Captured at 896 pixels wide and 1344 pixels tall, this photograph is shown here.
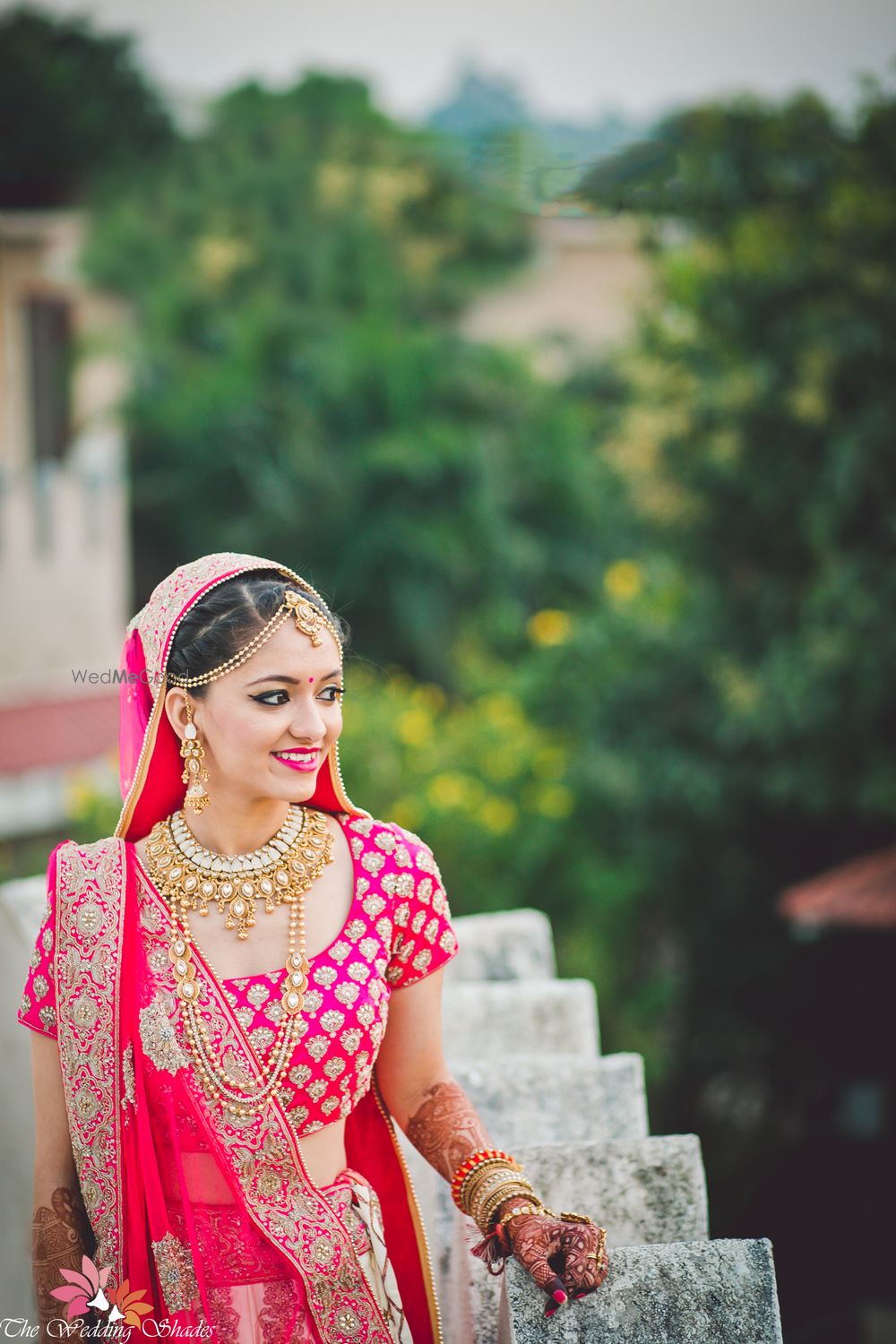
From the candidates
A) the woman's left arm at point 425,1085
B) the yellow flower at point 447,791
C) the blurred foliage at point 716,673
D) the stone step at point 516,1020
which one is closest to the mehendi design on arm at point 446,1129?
the woman's left arm at point 425,1085

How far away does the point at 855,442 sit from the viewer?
6.23m

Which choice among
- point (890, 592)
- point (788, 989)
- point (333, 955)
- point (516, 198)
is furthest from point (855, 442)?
point (516, 198)

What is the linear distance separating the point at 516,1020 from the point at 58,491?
32.2ft

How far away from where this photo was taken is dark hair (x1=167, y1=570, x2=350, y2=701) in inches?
79.4

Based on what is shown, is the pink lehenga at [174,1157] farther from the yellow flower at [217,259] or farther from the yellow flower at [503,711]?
the yellow flower at [217,259]

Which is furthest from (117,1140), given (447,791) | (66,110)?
(66,110)

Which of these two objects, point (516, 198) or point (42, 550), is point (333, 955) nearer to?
point (42, 550)

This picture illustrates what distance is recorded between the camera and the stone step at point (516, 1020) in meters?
3.10

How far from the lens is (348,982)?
206 cm

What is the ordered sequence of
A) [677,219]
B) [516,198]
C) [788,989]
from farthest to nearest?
[516,198], [788,989], [677,219]

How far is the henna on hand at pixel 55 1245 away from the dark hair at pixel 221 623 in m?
0.76

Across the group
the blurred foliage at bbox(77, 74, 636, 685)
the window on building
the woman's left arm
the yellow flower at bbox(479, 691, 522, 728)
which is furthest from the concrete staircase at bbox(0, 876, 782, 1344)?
the window on building

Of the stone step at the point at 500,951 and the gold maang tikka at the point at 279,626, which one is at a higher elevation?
the gold maang tikka at the point at 279,626

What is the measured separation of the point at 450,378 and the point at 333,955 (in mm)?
13312
